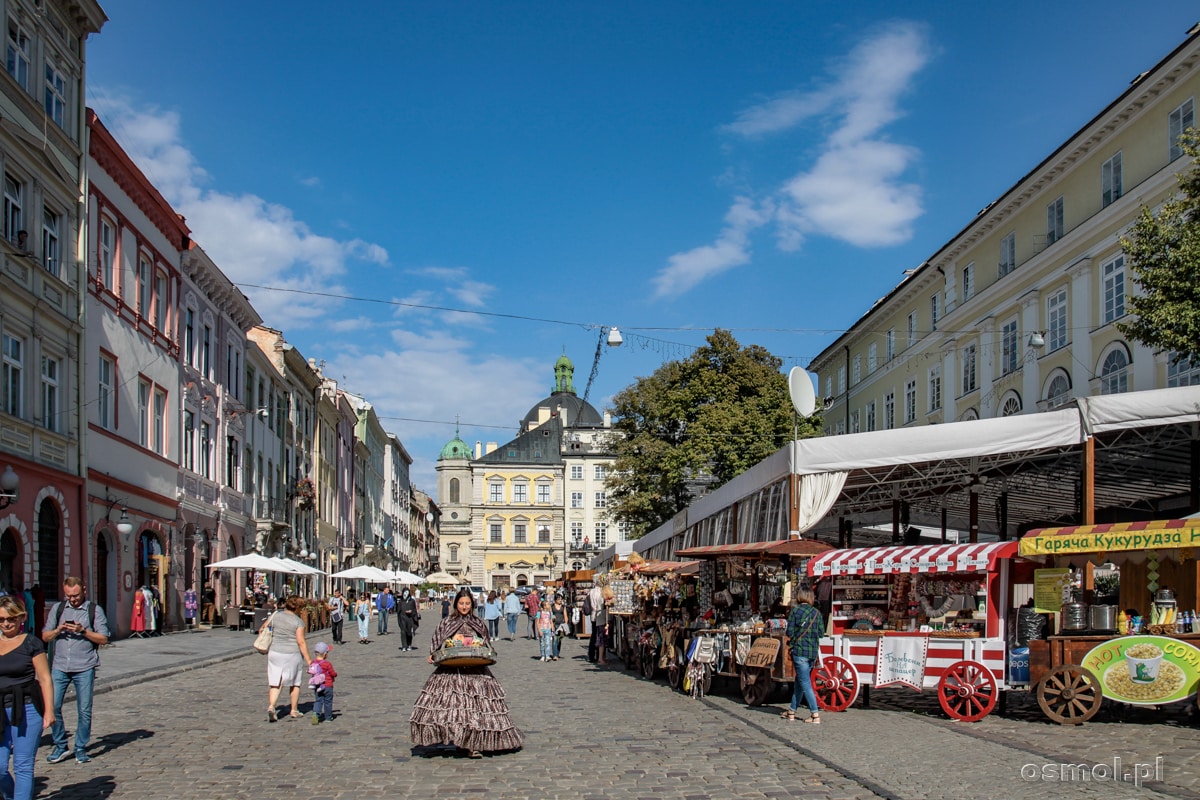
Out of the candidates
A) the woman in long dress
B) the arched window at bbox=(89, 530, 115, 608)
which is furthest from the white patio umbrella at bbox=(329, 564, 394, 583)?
the woman in long dress

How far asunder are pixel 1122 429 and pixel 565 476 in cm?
10411

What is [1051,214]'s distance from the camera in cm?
3612

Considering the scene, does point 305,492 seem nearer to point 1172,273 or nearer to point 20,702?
point 1172,273

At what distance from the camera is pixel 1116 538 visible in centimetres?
1246

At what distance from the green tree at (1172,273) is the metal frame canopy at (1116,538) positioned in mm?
6495

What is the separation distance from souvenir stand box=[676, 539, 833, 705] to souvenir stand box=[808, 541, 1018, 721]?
2.08 ft

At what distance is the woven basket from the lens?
1079 cm

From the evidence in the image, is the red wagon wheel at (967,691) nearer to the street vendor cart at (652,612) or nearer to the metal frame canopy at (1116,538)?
the metal frame canopy at (1116,538)

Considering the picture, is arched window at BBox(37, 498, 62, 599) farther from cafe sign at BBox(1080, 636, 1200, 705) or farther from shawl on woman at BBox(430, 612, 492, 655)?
cafe sign at BBox(1080, 636, 1200, 705)

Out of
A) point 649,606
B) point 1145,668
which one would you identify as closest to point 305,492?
point 649,606

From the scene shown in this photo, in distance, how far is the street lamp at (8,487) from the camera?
20.2m

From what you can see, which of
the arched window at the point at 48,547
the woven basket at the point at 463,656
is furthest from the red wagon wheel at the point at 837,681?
the arched window at the point at 48,547

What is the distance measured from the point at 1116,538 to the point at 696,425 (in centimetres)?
3532

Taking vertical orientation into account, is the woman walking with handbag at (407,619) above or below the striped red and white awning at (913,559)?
below
